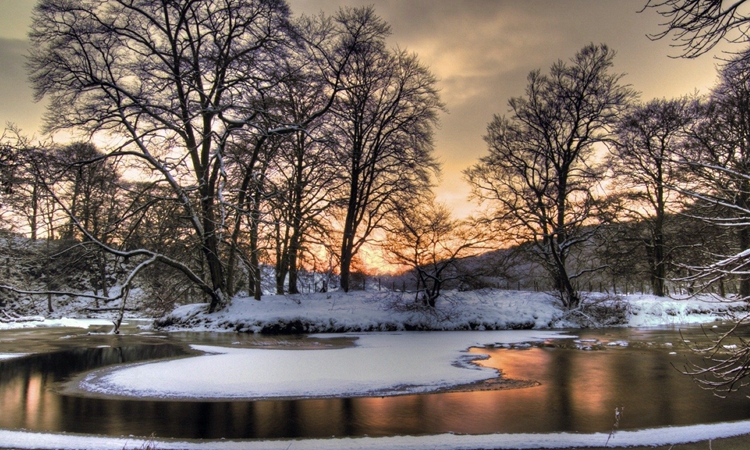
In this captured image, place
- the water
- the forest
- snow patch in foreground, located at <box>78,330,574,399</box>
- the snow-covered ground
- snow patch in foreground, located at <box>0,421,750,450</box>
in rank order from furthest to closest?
1. the forest
2. snow patch in foreground, located at <box>78,330,574,399</box>
3. the water
4. the snow-covered ground
5. snow patch in foreground, located at <box>0,421,750,450</box>

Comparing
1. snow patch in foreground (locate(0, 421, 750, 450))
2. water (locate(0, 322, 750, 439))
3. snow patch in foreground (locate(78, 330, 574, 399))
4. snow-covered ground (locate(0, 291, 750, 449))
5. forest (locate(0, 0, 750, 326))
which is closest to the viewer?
snow patch in foreground (locate(0, 421, 750, 450))

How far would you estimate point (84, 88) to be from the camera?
56.9ft

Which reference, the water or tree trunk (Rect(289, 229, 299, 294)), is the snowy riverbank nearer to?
tree trunk (Rect(289, 229, 299, 294))

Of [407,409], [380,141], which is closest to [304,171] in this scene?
[380,141]

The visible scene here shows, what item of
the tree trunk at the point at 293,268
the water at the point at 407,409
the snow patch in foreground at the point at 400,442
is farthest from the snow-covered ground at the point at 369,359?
the tree trunk at the point at 293,268

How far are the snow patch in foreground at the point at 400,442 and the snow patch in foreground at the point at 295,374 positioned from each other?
2401 mm

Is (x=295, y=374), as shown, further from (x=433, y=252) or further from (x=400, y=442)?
(x=433, y=252)

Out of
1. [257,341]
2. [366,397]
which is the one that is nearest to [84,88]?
[257,341]

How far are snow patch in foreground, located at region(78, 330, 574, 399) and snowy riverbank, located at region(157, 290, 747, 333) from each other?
558 centimetres

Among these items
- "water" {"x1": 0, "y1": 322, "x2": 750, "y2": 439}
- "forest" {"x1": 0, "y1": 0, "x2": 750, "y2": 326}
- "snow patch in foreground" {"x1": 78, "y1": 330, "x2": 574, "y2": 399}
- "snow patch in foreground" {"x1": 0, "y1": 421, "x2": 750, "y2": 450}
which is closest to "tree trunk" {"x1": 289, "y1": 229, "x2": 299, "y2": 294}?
"forest" {"x1": 0, "y1": 0, "x2": 750, "y2": 326}

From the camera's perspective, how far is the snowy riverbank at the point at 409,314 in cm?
1934

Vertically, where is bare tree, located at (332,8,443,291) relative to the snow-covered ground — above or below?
above

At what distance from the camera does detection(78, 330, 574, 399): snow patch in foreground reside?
8203 millimetres

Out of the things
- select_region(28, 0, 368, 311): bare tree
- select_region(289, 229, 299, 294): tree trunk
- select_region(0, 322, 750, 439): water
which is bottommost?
select_region(0, 322, 750, 439): water
